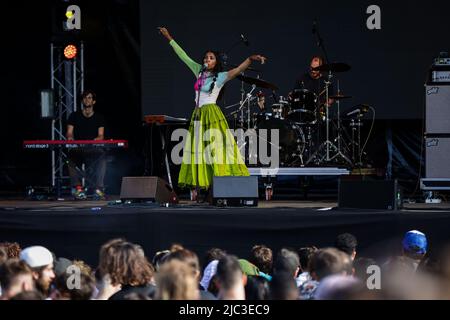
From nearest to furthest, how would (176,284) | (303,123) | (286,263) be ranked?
(176,284) < (286,263) < (303,123)

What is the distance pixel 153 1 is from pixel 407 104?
4.48 metres

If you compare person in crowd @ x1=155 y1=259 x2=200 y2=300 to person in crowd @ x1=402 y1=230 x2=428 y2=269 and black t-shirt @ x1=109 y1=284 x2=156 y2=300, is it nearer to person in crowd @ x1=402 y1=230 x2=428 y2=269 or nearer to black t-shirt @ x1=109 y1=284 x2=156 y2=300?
black t-shirt @ x1=109 y1=284 x2=156 y2=300

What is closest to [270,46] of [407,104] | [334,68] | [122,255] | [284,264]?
[334,68]

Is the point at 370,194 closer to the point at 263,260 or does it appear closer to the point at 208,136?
the point at 263,260

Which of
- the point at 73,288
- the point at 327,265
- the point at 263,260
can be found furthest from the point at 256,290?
the point at 263,260

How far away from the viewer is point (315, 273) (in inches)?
188

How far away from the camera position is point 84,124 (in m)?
11.5

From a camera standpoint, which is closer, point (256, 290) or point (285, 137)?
point (256, 290)

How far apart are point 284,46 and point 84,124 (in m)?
3.55

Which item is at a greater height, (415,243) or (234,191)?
(234,191)

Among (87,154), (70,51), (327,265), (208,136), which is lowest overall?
(327,265)

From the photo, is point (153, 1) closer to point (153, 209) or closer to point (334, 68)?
point (334, 68)

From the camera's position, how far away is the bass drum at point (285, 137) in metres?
12.4

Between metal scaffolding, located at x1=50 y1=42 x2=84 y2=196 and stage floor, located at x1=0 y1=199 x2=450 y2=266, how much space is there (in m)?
3.35
